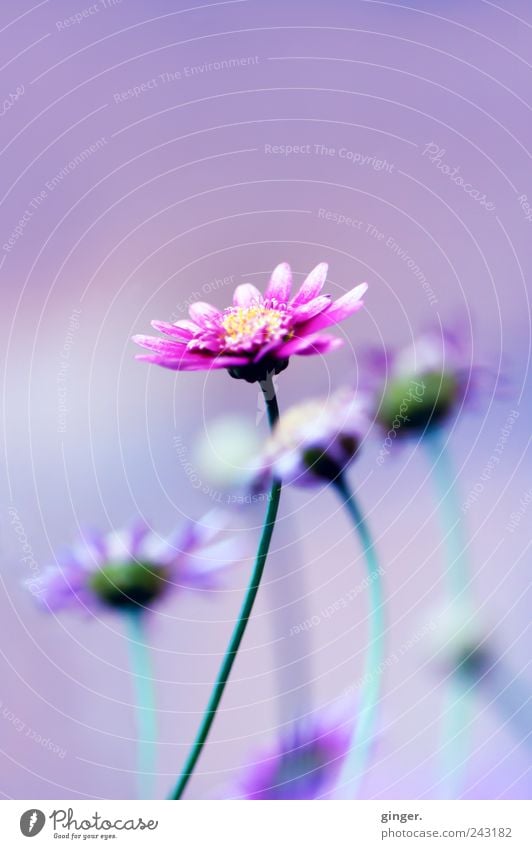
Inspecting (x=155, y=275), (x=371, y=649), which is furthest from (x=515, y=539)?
(x=155, y=275)

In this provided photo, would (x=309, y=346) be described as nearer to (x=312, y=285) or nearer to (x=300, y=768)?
(x=312, y=285)

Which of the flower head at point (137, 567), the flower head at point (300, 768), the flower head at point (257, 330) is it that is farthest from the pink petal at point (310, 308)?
the flower head at point (300, 768)

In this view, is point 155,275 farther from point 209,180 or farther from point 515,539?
point 515,539

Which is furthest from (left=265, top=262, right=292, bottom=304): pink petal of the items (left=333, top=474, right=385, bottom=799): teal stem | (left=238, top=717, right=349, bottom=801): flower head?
(left=238, top=717, right=349, bottom=801): flower head

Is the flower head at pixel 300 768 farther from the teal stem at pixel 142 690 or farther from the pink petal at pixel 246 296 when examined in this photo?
the pink petal at pixel 246 296

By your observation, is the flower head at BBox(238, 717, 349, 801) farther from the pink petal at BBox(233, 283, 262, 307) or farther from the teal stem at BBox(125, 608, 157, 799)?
the pink petal at BBox(233, 283, 262, 307)
